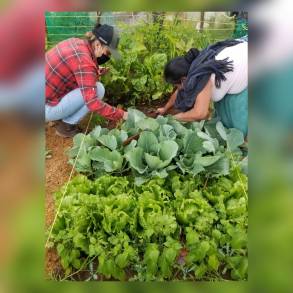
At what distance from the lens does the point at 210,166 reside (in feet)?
5.97

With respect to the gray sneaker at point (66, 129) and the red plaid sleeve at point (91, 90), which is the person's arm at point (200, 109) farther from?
the gray sneaker at point (66, 129)

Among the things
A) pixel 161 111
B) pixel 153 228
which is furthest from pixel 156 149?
pixel 153 228

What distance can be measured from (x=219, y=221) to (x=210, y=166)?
19 cm

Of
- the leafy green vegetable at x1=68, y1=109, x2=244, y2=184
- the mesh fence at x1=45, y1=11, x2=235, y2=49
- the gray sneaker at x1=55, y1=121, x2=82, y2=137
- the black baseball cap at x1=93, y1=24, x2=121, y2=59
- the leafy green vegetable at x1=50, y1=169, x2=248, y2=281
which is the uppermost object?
the mesh fence at x1=45, y1=11, x2=235, y2=49

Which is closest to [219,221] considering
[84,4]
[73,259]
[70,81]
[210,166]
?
[210,166]

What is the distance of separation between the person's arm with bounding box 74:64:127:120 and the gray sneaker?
0.29 feet

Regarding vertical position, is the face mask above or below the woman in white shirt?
above

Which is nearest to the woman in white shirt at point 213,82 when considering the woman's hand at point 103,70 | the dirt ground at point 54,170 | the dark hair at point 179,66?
the dark hair at point 179,66

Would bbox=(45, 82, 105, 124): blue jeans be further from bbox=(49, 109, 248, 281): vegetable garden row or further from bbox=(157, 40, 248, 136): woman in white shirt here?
bbox=(157, 40, 248, 136): woman in white shirt

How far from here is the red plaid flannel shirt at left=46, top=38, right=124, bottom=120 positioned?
1799mm

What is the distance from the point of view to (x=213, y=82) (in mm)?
1809

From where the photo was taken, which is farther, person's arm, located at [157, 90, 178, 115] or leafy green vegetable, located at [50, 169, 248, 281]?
person's arm, located at [157, 90, 178, 115]

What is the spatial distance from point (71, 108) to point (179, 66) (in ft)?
1.33

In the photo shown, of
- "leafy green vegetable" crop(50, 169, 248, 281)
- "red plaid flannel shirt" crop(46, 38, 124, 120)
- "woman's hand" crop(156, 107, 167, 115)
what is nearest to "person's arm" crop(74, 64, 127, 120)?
"red plaid flannel shirt" crop(46, 38, 124, 120)
